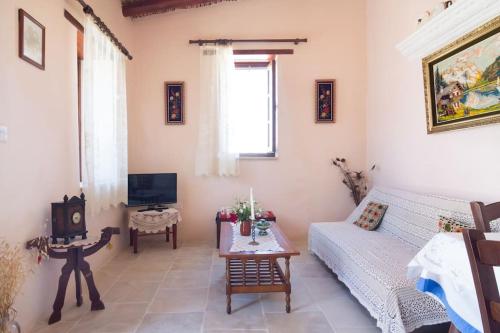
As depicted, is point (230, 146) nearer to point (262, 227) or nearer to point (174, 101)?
point (174, 101)

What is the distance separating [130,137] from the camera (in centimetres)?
408

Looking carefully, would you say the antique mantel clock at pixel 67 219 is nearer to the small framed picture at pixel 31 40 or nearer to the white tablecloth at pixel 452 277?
the small framed picture at pixel 31 40

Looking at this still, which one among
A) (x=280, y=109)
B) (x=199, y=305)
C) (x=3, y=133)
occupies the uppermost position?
(x=280, y=109)

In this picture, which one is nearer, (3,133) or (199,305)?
(3,133)

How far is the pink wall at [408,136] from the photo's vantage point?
237cm

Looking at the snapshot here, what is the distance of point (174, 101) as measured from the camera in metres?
4.14

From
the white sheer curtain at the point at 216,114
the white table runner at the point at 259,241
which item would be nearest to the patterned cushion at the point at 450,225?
the white table runner at the point at 259,241

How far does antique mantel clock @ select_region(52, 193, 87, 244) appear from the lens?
218 centimetres

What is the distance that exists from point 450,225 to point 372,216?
1.00 meters

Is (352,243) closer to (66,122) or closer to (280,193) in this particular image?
(280,193)

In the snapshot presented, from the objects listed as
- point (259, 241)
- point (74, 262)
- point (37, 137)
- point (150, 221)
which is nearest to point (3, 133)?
point (37, 137)

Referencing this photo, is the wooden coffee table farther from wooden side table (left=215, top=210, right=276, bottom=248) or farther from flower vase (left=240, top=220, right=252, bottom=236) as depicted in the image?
wooden side table (left=215, top=210, right=276, bottom=248)

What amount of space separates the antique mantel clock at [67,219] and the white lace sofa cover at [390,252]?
2171mm

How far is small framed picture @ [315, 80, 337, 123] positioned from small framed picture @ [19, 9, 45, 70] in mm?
3203
